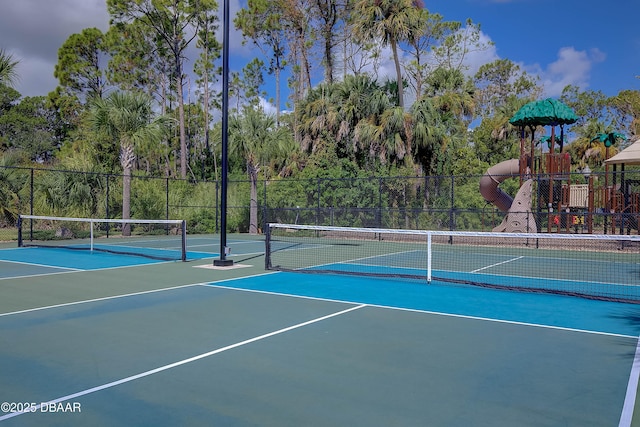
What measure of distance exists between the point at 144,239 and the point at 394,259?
12.1 m

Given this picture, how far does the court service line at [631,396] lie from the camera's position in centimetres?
442

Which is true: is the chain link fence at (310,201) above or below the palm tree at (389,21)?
below

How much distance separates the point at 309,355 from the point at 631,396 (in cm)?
317

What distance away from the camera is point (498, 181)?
24797 mm

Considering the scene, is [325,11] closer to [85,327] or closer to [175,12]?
[175,12]

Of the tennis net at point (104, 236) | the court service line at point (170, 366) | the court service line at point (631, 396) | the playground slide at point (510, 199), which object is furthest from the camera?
the playground slide at point (510, 199)

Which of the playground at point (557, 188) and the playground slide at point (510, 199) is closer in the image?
the playground at point (557, 188)

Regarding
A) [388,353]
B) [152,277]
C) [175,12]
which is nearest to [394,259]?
[152,277]

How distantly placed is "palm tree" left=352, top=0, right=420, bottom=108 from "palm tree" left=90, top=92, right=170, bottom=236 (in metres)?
11.7

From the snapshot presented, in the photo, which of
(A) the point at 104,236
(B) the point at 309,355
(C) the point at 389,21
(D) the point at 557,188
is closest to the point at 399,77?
(C) the point at 389,21

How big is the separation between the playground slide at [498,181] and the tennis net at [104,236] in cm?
1375

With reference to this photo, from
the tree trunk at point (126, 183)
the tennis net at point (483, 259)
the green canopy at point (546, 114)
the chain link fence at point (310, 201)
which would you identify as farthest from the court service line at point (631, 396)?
the tree trunk at point (126, 183)

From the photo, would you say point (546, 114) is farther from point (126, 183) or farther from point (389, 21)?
point (126, 183)

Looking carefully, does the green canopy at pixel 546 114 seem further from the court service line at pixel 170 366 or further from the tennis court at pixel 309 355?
the court service line at pixel 170 366
